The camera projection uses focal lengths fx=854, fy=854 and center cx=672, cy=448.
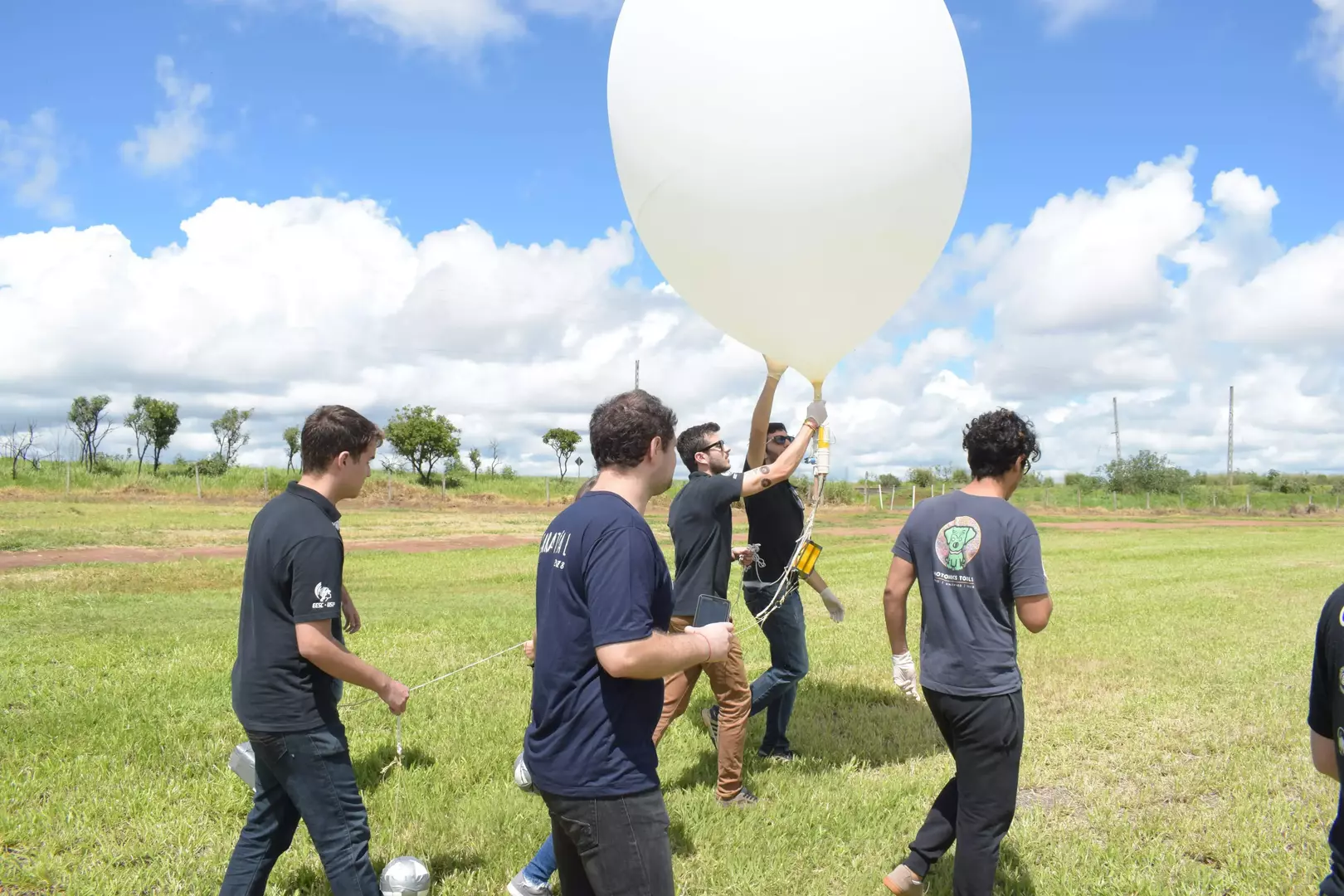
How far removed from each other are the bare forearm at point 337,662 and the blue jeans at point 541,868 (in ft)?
3.84

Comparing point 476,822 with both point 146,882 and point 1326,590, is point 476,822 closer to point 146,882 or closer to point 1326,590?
point 146,882

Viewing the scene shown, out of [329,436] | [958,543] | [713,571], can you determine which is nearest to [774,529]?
[713,571]

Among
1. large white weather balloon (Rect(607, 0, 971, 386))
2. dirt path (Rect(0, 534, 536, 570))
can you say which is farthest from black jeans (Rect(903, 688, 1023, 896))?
dirt path (Rect(0, 534, 536, 570))

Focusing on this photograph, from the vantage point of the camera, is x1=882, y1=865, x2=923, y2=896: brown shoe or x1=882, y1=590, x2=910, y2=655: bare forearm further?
x1=882, y1=590, x2=910, y2=655: bare forearm

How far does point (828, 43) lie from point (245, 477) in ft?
159

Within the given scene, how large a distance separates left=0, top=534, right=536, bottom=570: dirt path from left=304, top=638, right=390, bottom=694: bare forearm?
48.9 feet

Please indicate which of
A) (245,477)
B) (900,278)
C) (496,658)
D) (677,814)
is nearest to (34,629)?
(496,658)

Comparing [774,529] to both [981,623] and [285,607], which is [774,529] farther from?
[285,607]

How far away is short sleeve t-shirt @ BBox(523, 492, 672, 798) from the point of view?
7.15 feet

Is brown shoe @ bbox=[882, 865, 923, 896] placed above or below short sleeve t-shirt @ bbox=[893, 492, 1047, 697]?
below

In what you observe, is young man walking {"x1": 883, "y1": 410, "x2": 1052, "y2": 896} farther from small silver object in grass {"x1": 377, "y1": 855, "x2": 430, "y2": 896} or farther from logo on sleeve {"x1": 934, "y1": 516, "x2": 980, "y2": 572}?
small silver object in grass {"x1": 377, "y1": 855, "x2": 430, "y2": 896}

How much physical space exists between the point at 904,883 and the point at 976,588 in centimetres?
126

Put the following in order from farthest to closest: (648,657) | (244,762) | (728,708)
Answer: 1. (728,708)
2. (244,762)
3. (648,657)

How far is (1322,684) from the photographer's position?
7.57 ft
